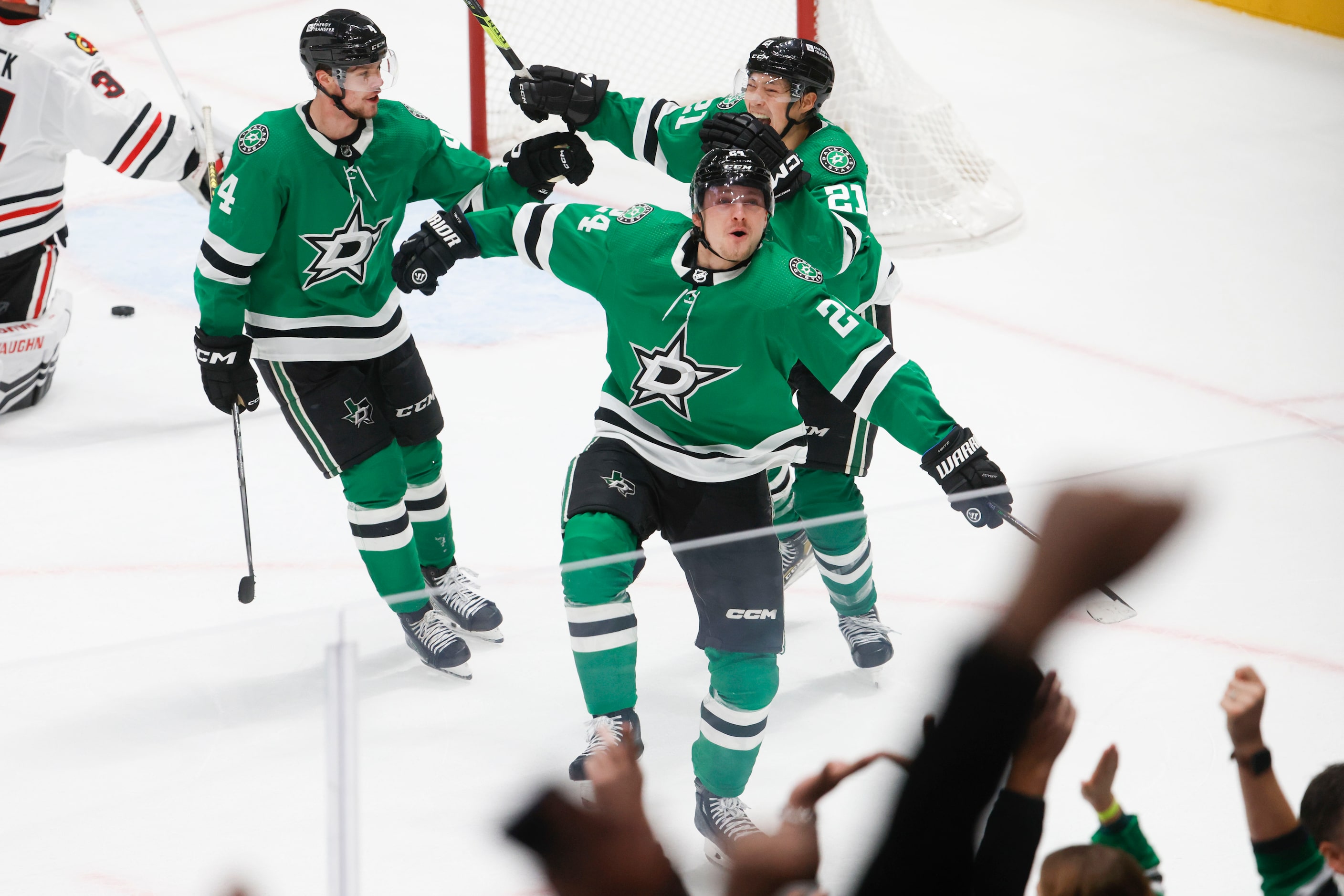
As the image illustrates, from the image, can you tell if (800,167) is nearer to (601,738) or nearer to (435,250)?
(435,250)

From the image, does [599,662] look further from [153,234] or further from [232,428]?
[153,234]

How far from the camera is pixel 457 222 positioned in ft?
9.00

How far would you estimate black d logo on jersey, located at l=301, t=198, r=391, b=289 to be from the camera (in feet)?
9.57

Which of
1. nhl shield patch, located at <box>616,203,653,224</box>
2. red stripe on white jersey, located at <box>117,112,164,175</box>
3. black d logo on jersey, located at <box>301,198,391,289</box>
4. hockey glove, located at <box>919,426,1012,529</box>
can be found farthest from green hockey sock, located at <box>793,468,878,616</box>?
red stripe on white jersey, located at <box>117,112,164,175</box>

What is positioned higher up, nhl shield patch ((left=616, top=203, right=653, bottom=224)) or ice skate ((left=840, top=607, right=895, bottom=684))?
nhl shield patch ((left=616, top=203, right=653, bottom=224))

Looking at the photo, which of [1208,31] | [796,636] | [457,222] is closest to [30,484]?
[457,222]

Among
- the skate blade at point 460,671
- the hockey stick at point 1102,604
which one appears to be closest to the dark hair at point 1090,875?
the hockey stick at point 1102,604

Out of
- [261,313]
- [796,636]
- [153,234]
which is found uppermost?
[261,313]

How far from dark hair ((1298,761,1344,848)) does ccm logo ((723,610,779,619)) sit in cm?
79

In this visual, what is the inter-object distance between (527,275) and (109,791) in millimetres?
3817

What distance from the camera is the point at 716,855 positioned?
5.00 ft

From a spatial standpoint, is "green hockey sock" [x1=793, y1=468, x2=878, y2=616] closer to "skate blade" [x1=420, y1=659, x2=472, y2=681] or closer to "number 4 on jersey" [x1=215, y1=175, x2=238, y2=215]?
"skate blade" [x1=420, y1=659, x2=472, y2=681]

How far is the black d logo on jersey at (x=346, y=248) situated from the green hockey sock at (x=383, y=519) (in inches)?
14.8

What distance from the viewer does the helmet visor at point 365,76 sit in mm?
2824
